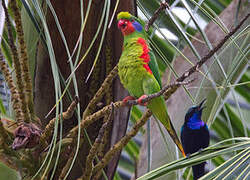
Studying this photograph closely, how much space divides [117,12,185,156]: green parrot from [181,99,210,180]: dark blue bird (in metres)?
0.13

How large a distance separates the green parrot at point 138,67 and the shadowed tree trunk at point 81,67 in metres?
0.03

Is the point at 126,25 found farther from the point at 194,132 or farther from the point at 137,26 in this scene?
the point at 194,132

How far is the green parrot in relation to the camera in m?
0.71

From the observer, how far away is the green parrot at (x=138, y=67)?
27.8 inches

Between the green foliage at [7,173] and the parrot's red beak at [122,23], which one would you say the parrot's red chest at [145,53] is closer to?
the parrot's red beak at [122,23]

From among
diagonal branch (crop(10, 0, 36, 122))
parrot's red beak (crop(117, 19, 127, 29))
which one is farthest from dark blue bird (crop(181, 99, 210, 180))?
diagonal branch (crop(10, 0, 36, 122))

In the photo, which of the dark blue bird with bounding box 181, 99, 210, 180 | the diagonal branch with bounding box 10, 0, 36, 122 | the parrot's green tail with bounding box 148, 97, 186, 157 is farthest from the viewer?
the dark blue bird with bounding box 181, 99, 210, 180

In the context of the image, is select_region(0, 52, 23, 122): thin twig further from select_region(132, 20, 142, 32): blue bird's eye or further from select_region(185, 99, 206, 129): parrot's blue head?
select_region(185, 99, 206, 129): parrot's blue head

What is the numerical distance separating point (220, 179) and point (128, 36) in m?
0.38

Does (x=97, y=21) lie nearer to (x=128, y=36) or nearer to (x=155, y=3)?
(x=128, y=36)

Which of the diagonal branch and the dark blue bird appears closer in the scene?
the diagonal branch

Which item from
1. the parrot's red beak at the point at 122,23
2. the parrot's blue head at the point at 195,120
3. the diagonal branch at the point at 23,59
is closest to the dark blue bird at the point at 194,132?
the parrot's blue head at the point at 195,120

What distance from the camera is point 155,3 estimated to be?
985 millimetres

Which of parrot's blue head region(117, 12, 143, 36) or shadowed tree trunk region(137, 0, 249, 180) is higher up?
parrot's blue head region(117, 12, 143, 36)
